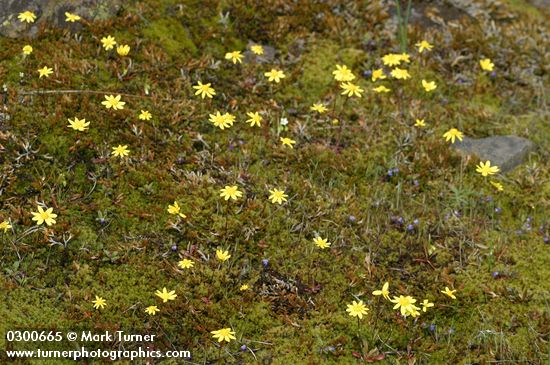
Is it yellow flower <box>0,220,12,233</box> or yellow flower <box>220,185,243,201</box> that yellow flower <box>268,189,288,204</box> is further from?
yellow flower <box>0,220,12,233</box>

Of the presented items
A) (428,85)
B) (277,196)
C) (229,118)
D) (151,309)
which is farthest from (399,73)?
(151,309)

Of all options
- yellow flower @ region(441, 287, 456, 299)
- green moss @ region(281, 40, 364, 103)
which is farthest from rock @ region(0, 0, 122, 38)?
yellow flower @ region(441, 287, 456, 299)

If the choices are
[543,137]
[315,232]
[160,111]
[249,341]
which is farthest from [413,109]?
[249,341]

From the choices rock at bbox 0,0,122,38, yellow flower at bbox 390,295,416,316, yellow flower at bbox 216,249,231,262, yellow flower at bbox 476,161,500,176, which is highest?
rock at bbox 0,0,122,38

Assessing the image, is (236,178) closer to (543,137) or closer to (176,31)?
(176,31)

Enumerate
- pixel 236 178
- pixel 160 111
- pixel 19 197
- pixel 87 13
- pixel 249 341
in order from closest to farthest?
pixel 249 341
pixel 19 197
pixel 236 178
pixel 160 111
pixel 87 13

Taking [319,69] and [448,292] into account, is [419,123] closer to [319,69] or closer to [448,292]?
[319,69]
